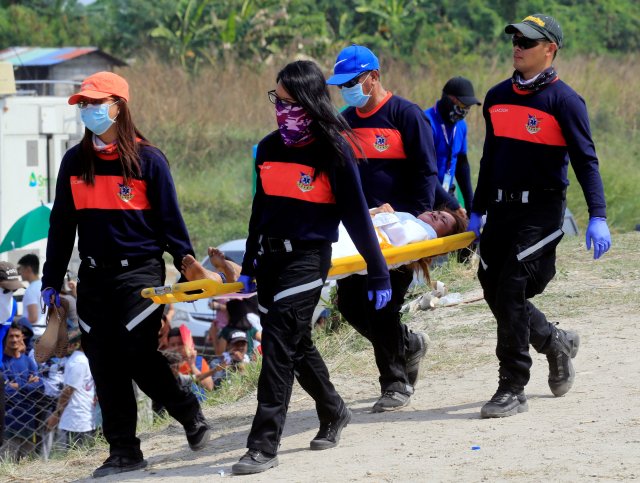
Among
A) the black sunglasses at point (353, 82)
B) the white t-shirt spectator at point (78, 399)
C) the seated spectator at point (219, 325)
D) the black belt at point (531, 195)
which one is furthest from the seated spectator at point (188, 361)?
the black belt at point (531, 195)

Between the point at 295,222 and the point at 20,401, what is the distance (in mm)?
4317

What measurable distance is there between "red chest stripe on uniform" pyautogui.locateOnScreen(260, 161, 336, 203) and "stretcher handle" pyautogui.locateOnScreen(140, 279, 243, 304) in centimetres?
52

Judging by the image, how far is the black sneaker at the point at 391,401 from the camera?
652cm

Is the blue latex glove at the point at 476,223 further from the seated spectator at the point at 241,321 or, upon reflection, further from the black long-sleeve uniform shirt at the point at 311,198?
the seated spectator at the point at 241,321

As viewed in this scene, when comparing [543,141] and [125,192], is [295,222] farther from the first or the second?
[543,141]

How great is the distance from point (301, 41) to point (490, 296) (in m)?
28.2

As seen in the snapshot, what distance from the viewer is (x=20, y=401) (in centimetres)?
892

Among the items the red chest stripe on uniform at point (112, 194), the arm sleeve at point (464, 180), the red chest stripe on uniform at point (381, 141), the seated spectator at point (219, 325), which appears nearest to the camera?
the red chest stripe on uniform at point (112, 194)

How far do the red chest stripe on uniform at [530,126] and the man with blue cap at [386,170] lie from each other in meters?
0.55

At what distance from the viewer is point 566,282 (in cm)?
923

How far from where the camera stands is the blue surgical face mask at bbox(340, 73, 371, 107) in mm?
6195

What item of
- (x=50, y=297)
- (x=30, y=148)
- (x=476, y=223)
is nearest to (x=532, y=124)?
(x=476, y=223)

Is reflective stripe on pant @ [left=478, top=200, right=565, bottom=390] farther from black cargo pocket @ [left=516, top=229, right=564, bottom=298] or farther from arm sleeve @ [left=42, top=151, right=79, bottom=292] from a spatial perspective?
arm sleeve @ [left=42, top=151, right=79, bottom=292]

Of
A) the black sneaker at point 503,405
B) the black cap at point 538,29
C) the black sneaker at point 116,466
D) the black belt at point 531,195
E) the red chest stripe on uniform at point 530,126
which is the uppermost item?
the black cap at point 538,29
